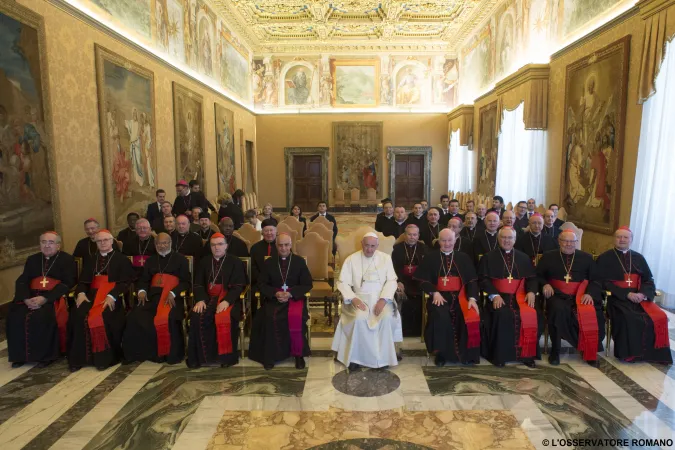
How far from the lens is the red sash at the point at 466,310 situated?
4.47 meters

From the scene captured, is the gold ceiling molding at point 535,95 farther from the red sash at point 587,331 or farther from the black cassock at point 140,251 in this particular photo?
the black cassock at point 140,251

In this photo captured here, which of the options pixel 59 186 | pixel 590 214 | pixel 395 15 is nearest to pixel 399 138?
pixel 395 15

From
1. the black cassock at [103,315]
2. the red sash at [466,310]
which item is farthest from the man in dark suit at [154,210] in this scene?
the red sash at [466,310]

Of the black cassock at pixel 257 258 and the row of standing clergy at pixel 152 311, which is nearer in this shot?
the row of standing clergy at pixel 152 311

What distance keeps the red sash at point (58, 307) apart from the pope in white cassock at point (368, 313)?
291cm

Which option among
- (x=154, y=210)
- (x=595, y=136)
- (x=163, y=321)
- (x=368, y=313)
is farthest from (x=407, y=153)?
(x=163, y=321)

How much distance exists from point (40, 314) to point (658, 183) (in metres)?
8.16

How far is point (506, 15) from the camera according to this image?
1262cm

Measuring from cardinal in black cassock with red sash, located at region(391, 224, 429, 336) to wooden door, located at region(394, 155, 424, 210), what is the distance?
1416 cm

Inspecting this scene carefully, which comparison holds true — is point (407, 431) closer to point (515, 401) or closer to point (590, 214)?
point (515, 401)

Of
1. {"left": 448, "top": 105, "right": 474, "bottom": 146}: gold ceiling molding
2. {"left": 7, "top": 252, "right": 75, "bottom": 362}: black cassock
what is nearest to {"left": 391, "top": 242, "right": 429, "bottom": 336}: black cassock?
{"left": 7, "top": 252, "right": 75, "bottom": 362}: black cassock

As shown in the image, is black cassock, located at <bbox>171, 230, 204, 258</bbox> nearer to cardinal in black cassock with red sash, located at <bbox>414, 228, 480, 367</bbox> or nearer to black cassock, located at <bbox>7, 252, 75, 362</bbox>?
black cassock, located at <bbox>7, 252, 75, 362</bbox>

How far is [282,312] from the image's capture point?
181 inches

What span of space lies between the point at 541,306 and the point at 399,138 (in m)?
15.3
